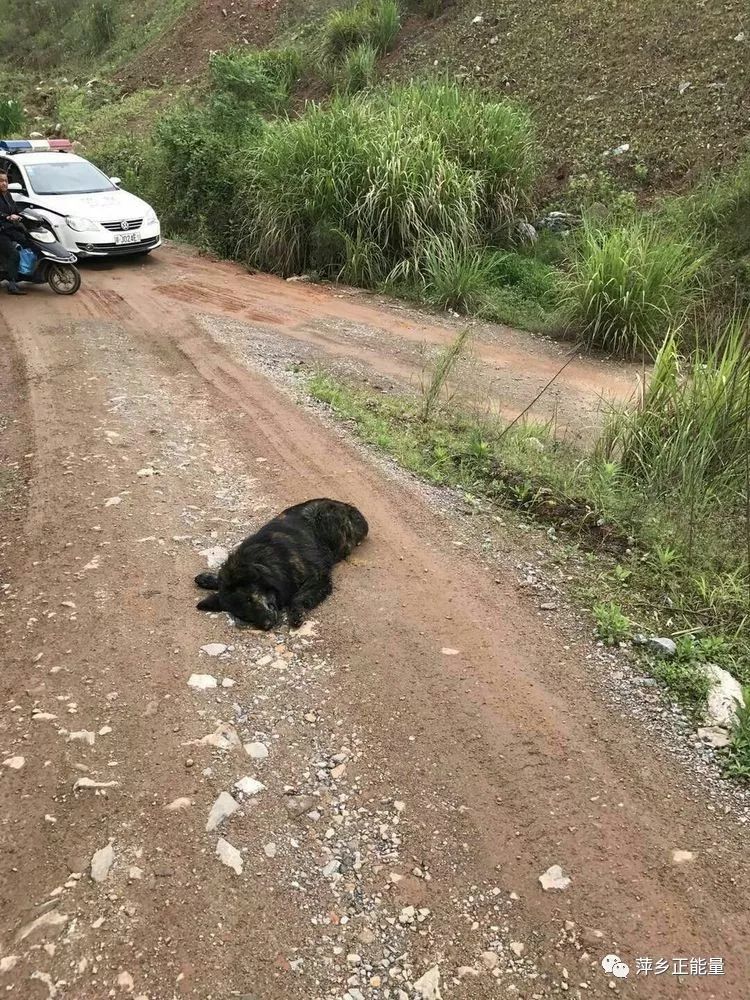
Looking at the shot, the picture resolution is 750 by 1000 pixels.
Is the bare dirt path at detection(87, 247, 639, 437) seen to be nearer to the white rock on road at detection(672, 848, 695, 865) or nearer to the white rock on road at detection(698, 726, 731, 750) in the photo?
the white rock on road at detection(698, 726, 731, 750)

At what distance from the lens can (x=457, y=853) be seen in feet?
8.46

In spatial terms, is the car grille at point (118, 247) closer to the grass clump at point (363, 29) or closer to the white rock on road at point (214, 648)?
the white rock on road at point (214, 648)

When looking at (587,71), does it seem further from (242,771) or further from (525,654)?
(242,771)

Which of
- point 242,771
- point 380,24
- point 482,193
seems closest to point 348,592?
point 242,771

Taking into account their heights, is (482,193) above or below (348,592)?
above

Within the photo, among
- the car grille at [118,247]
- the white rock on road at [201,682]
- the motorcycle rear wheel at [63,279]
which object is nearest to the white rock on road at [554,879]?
the white rock on road at [201,682]

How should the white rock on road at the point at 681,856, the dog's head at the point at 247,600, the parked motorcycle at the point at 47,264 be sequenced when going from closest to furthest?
the white rock on road at the point at 681,856 < the dog's head at the point at 247,600 < the parked motorcycle at the point at 47,264

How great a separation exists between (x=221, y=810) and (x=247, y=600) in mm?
1144

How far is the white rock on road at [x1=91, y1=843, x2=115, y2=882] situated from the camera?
7.86 ft

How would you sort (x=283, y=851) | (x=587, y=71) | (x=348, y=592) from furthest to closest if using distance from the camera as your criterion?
(x=587, y=71)
(x=348, y=592)
(x=283, y=851)

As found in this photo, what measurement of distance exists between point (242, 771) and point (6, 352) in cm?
621

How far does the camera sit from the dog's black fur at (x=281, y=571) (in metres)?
3.65

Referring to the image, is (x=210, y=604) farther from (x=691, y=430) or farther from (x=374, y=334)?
(x=374, y=334)

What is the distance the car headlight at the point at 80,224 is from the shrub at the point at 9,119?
1317 centimetres
